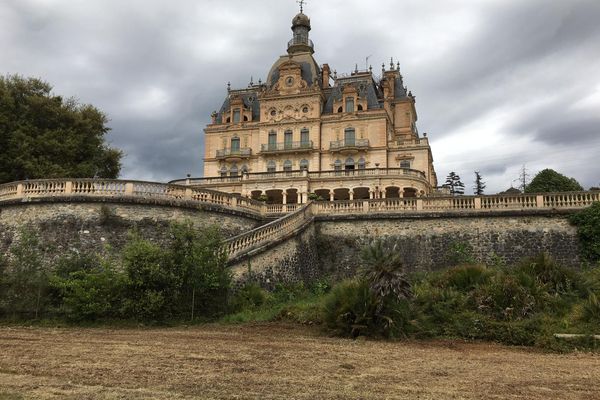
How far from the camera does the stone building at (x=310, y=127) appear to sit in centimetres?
4881

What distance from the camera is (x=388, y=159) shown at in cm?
4853

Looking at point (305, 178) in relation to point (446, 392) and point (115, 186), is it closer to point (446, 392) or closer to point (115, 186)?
point (115, 186)

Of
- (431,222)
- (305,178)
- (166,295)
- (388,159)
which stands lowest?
(166,295)

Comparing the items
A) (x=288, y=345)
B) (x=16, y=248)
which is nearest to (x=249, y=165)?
(x=16, y=248)

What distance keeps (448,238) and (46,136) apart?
80.2 ft

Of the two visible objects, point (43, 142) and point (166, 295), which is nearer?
point (166, 295)

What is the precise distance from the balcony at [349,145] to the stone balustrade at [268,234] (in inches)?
986

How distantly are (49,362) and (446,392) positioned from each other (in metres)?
7.10

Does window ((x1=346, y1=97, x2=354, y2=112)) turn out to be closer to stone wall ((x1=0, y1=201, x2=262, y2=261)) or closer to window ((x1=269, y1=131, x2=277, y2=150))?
window ((x1=269, y1=131, x2=277, y2=150))

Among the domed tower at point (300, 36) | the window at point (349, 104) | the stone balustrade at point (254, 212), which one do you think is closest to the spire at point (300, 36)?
the domed tower at point (300, 36)

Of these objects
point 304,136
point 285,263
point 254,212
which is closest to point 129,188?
point 254,212

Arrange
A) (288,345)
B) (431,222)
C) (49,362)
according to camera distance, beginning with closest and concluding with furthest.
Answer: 1. (49,362)
2. (288,345)
3. (431,222)

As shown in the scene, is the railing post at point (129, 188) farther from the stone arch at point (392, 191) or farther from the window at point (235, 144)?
the window at point (235, 144)

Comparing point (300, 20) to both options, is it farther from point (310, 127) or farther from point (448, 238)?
point (448, 238)
